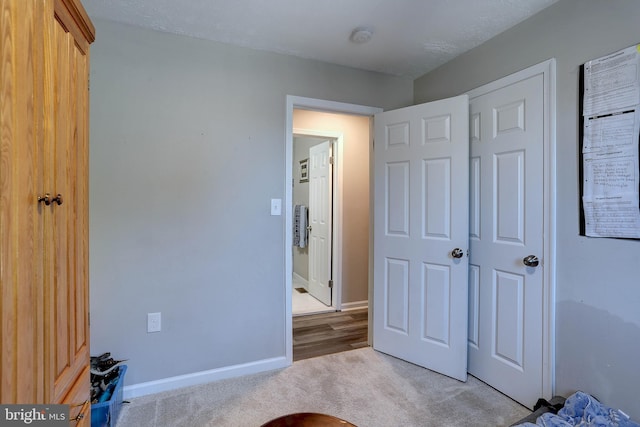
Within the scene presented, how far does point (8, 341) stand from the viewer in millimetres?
614

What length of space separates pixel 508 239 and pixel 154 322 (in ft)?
7.79

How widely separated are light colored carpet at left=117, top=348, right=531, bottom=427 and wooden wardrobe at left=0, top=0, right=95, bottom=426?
0.97 metres

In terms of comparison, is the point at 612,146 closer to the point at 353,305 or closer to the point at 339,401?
the point at 339,401

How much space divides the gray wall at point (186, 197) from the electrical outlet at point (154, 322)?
4 cm

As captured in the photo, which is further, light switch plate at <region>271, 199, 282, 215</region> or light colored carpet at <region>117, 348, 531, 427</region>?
light switch plate at <region>271, 199, 282, 215</region>

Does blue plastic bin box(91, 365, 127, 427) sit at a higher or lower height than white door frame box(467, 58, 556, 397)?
lower

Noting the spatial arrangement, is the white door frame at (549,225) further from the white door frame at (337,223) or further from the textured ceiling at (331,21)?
the white door frame at (337,223)

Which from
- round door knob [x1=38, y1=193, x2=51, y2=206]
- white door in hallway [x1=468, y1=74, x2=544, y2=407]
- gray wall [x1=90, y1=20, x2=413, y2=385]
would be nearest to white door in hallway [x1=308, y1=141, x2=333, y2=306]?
gray wall [x1=90, y1=20, x2=413, y2=385]

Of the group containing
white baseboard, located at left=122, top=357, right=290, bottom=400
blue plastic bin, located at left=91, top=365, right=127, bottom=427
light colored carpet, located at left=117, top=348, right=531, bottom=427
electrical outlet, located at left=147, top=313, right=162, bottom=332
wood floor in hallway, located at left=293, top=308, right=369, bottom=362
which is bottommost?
wood floor in hallway, located at left=293, top=308, right=369, bottom=362

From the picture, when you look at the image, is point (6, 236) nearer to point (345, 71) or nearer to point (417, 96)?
point (345, 71)

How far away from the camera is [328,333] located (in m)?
3.09

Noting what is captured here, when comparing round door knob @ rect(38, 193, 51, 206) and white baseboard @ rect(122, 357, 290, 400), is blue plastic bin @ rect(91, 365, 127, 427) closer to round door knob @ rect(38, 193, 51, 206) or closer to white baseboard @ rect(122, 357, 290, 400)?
white baseboard @ rect(122, 357, 290, 400)

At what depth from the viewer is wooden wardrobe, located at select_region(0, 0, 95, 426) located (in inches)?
24.7

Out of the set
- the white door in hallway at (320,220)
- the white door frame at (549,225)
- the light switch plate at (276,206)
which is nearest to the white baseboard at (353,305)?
the white door in hallway at (320,220)
